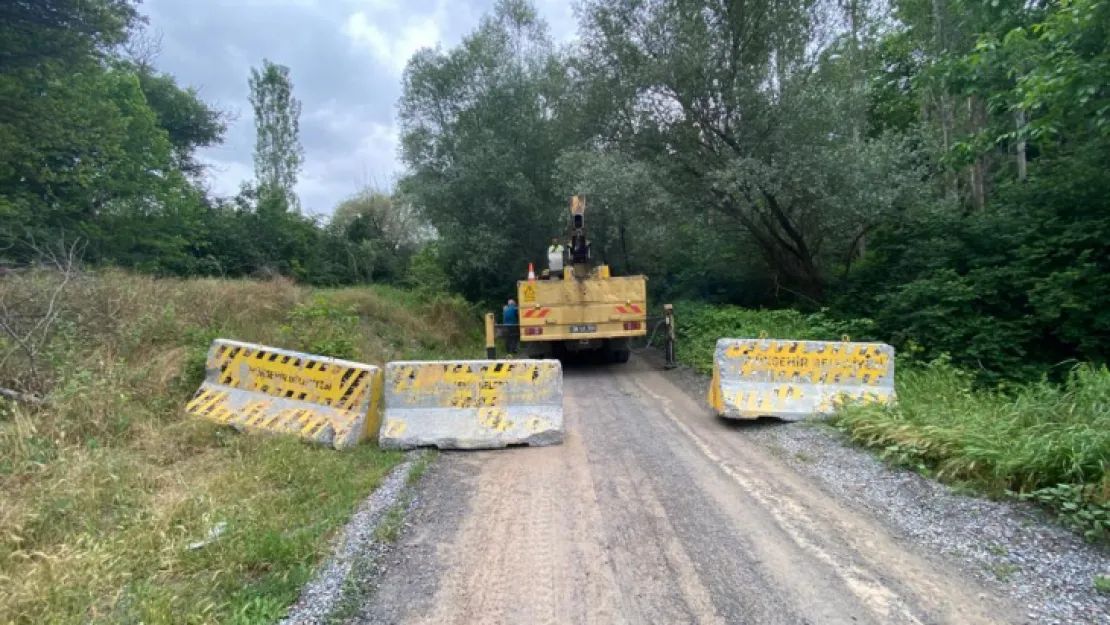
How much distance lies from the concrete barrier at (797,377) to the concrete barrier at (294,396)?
13.8ft

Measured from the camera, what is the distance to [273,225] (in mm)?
22859

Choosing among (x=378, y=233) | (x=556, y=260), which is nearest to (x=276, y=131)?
(x=378, y=233)

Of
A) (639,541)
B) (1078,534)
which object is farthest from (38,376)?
(1078,534)

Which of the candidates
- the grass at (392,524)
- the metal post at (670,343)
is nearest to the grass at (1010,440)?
the grass at (392,524)

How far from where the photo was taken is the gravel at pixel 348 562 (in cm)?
318

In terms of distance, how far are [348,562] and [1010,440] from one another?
5148mm

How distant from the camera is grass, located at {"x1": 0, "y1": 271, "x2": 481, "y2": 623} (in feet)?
10.8

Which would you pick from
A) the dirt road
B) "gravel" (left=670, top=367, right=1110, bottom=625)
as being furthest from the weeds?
the dirt road

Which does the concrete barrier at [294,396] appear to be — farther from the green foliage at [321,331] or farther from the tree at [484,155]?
the tree at [484,155]

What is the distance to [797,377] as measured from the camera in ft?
24.0

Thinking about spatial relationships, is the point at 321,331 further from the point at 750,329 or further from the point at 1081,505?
the point at 1081,505

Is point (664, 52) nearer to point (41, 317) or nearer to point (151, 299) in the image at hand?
point (151, 299)

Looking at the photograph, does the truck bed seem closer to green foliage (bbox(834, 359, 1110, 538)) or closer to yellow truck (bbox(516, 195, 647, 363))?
yellow truck (bbox(516, 195, 647, 363))

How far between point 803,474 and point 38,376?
791 cm
